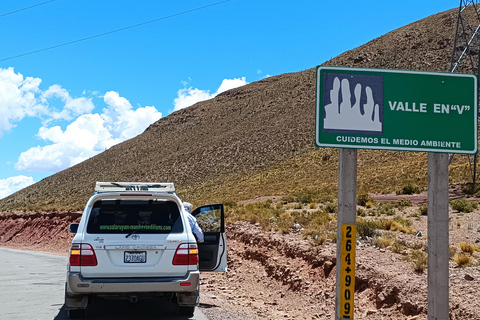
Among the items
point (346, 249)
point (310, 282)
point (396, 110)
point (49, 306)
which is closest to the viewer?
point (346, 249)

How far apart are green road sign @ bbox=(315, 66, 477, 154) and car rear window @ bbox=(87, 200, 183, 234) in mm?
2824

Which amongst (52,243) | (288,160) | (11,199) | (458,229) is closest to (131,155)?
(11,199)

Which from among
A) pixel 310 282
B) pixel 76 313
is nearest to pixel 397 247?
pixel 310 282

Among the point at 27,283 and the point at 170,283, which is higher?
the point at 170,283

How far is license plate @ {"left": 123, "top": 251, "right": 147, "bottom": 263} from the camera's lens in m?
7.16

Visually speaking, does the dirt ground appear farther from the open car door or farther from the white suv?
the white suv

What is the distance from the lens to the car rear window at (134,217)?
24.0ft

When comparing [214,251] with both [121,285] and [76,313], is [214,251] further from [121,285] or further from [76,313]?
[76,313]

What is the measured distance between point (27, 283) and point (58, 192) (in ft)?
212

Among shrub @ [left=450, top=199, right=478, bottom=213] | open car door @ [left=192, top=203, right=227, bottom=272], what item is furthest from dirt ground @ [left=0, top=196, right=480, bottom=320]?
shrub @ [left=450, top=199, right=478, bottom=213]

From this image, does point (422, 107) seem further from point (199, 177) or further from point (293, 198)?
point (199, 177)

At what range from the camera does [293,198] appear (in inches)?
1298

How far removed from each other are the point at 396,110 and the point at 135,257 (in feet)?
13.4

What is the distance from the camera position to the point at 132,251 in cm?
718
